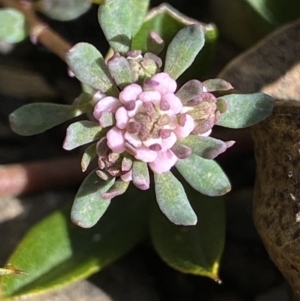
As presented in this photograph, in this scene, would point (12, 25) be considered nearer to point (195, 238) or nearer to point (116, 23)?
point (116, 23)

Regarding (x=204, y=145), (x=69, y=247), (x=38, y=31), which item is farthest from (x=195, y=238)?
(x=38, y=31)

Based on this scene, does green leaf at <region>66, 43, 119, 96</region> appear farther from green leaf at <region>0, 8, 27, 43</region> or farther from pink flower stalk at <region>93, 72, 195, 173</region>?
green leaf at <region>0, 8, 27, 43</region>

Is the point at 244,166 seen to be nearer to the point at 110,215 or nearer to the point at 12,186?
the point at 110,215

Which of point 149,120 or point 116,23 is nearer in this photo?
point 149,120

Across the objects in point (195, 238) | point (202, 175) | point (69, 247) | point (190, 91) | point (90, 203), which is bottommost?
point (69, 247)

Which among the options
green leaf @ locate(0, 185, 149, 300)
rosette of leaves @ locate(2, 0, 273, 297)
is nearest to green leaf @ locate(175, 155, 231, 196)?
rosette of leaves @ locate(2, 0, 273, 297)

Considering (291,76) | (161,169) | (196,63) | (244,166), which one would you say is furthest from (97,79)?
(244,166)
